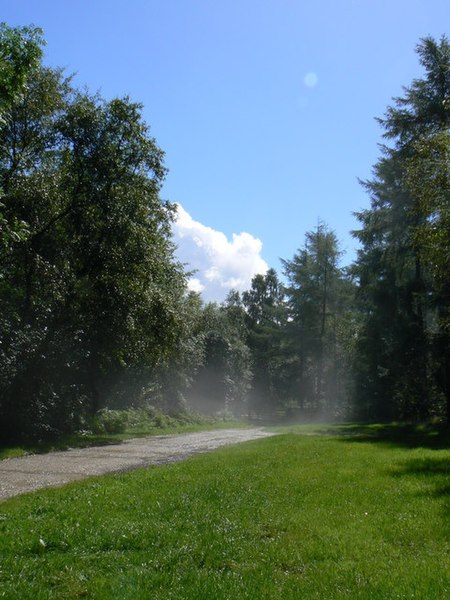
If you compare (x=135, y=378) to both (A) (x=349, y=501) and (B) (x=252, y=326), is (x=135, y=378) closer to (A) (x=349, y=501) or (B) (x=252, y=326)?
(A) (x=349, y=501)

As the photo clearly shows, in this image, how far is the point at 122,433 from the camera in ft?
103

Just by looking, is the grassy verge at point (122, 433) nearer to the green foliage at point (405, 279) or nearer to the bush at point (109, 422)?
the bush at point (109, 422)

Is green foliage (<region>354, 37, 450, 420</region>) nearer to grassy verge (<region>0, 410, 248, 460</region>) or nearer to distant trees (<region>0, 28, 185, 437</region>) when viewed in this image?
distant trees (<region>0, 28, 185, 437</region>)

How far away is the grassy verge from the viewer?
65.8ft

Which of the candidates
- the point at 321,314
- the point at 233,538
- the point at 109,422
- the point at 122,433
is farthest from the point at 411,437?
the point at 321,314

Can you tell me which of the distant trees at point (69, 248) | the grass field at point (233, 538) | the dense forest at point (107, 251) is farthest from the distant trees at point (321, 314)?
the grass field at point (233, 538)

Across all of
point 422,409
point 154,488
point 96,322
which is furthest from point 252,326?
point 154,488

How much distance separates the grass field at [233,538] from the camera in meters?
5.62

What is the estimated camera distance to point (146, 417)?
39.3m

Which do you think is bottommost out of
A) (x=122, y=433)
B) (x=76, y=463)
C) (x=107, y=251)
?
(x=76, y=463)

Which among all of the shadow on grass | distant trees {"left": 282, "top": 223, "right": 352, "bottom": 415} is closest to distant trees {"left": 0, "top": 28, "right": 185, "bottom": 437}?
the shadow on grass

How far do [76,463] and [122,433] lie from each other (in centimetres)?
1488

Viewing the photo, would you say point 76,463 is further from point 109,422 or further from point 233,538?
point 109,422

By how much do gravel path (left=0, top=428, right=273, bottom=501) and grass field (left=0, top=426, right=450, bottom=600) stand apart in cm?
158
